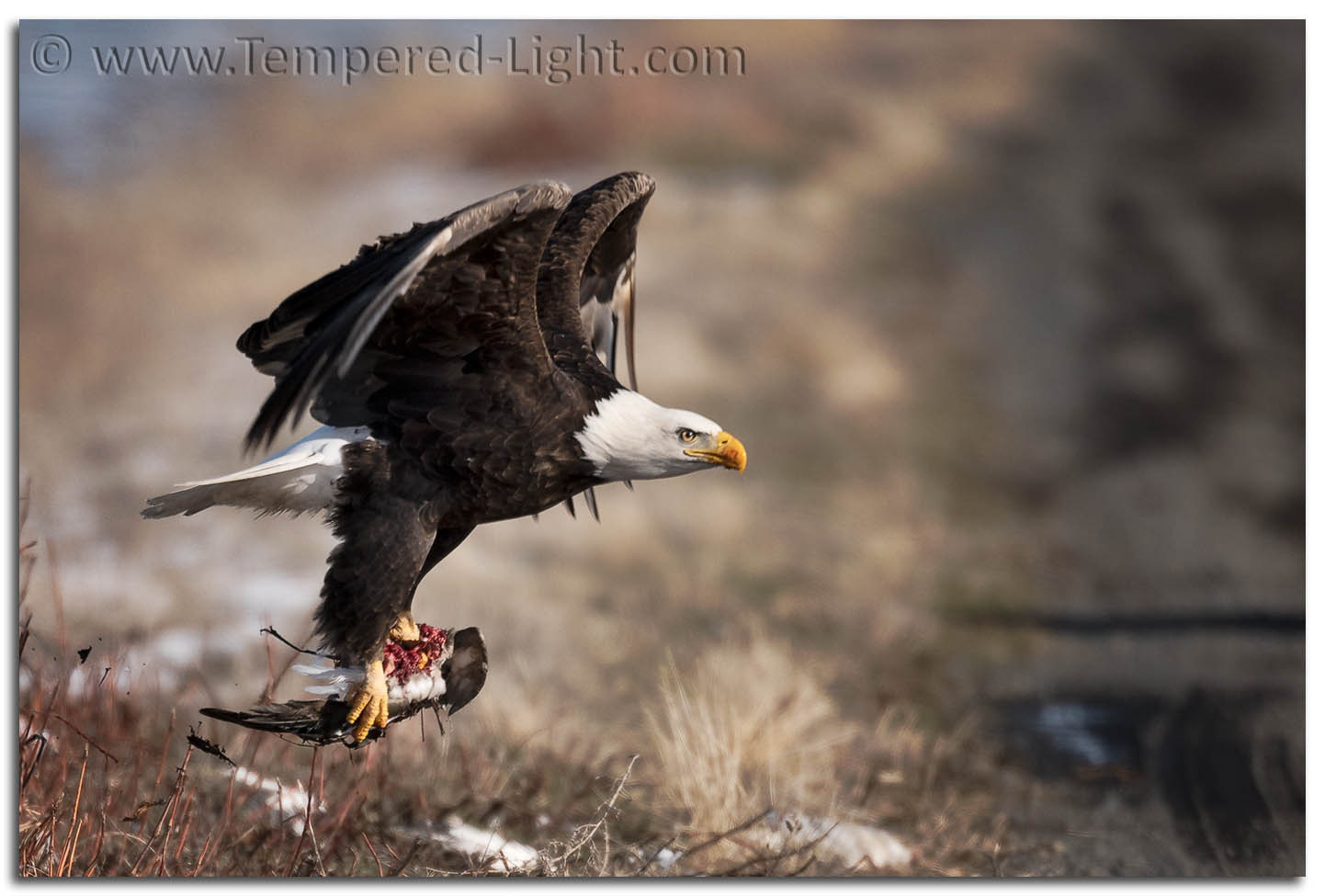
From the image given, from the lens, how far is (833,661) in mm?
6949

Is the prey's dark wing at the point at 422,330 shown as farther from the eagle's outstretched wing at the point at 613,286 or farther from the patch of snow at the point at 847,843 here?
the patch of snow at the point at 847,843

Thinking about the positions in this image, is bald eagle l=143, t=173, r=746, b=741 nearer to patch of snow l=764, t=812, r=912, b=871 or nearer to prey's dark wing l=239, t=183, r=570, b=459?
prey's dark wing l=239, t=183, r=570, b=459

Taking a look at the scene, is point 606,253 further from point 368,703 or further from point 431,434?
point 368,703

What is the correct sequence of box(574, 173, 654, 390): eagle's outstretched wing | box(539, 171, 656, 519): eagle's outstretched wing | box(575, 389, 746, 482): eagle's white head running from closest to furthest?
1. box(575, 389, 746, 482): eagle's white head
2. box(539, 171, 656, 519): eagle's outstretched wing
3. box(574, 173, 654, 390): eagle's outstretched wing

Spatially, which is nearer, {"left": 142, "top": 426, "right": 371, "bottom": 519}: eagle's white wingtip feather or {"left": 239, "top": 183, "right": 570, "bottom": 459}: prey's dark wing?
{"left": 239, "top": 183, "right": 570, "bottom": 459}: prey's dark wing

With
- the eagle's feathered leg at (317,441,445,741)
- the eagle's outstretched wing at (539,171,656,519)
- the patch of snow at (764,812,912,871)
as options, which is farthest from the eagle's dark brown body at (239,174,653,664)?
the patch of snow at (764,812,912,871)

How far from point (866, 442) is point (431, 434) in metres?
6.12

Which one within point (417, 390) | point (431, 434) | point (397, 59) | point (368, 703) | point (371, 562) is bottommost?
point (368, 703)

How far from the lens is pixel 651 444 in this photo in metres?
3.04

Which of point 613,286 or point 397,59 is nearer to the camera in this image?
point 613,286

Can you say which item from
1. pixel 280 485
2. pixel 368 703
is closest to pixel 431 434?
pixel 280 485

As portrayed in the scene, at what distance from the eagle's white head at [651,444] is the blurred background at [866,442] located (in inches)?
68.6

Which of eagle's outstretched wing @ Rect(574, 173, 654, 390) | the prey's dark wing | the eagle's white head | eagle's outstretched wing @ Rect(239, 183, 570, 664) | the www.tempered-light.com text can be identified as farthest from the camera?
the www.tempered-light.com text

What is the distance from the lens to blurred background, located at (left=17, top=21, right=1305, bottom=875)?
5.12 meters
